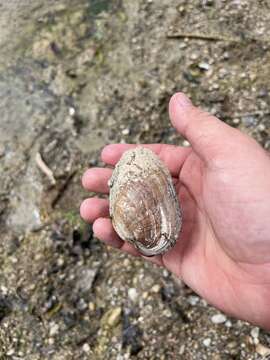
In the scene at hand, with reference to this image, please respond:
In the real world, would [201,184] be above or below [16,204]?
above

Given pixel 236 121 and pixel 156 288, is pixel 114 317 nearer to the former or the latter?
pixel 156 288

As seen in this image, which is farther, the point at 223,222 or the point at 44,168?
the point at 44,168

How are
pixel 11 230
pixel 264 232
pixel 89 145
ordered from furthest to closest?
pixel 89 145 → pixel 11 230 → pixel 264 232

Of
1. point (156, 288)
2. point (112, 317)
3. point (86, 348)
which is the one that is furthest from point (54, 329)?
point (156, 288)

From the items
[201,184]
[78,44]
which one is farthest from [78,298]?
[78,44]

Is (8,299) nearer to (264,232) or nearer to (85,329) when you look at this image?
(85,329)

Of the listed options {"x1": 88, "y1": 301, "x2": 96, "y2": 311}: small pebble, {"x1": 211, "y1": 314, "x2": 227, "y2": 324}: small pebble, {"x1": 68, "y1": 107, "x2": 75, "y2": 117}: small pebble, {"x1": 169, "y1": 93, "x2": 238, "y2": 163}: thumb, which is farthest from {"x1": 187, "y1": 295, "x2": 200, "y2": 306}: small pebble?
{"x1": 68, "y1": 107, "x2": 75, "y2": 117}: small pebble

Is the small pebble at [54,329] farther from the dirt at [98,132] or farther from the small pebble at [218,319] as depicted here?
the small pebble at [218,319]
